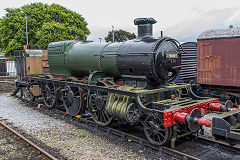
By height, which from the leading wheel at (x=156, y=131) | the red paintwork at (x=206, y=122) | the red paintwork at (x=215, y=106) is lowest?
the leading wheel at (x=156, y=131)

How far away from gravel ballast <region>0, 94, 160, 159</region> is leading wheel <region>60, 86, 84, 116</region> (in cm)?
53

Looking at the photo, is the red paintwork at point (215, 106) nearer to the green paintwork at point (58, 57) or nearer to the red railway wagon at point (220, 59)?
the red railway wagon at point (220, 59)

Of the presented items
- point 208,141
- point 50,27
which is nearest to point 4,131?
point 208,141

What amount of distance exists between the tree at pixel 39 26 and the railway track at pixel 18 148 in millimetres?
20758

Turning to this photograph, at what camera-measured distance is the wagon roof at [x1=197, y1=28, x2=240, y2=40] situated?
32.3 feet

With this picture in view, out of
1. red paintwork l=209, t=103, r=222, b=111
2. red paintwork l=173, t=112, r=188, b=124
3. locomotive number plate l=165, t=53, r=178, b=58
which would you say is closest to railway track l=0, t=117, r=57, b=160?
red paintwork l=173, t=112, r=188, b=124


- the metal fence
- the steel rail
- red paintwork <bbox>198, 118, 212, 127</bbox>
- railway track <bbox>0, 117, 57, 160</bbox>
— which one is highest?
the metal fence

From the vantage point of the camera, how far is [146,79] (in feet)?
20.5

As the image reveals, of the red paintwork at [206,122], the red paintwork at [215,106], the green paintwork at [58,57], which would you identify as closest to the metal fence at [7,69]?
the green paintwork at [58,57]

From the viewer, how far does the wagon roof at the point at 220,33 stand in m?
9.86

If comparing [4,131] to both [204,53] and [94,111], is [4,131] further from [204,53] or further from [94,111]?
[204,53]

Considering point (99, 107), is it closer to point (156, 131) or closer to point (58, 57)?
point (156, 131)

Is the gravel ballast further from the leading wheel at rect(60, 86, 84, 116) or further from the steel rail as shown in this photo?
the leading wheel at rect(60, 86, 84, 116)

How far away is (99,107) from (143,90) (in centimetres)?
166
